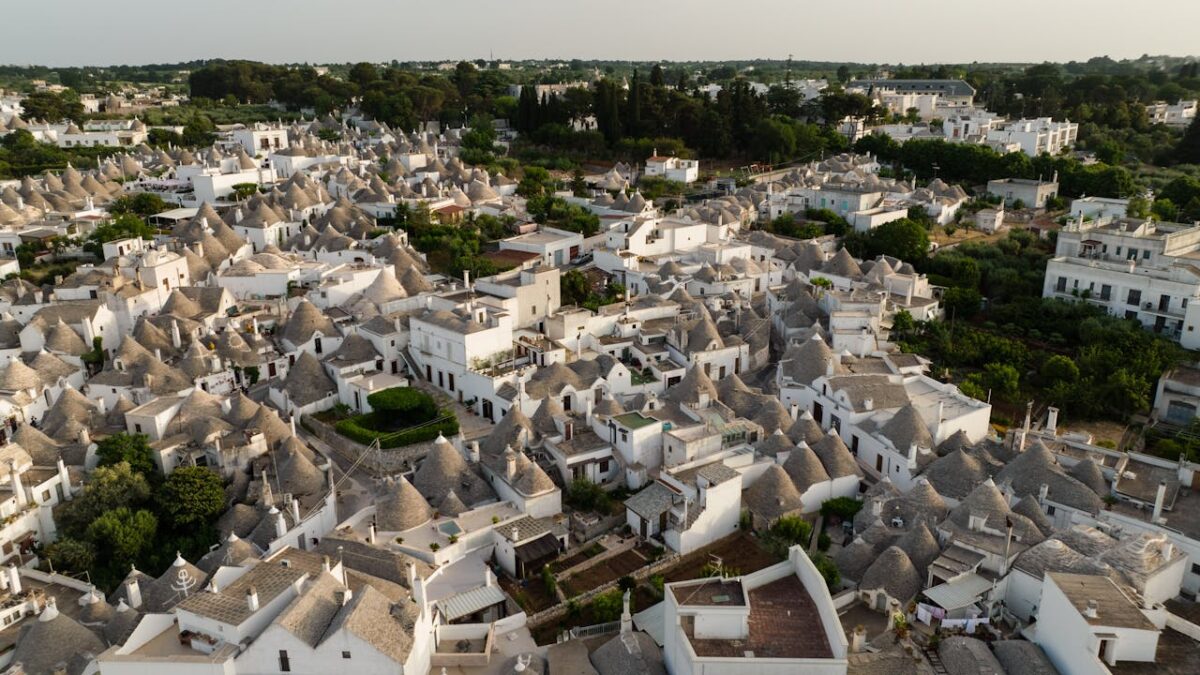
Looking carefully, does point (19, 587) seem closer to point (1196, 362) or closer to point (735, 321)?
point (735, 321)

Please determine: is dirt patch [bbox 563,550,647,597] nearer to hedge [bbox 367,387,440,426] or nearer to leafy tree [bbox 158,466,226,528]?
hedge [bbox 367,387,440,426]

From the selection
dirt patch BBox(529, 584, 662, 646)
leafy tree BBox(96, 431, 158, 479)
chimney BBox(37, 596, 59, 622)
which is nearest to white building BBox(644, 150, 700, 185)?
leafy tree BBox(96, 431, 158, 479)

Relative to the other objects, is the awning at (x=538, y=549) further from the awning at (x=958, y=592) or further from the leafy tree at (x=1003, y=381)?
the leafy tree at (x=1003, y=381)

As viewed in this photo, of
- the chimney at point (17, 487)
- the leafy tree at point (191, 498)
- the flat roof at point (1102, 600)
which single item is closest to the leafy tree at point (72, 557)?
the chimney at point (17, 487)

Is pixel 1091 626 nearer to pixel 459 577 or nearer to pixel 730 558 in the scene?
pixel 730 558

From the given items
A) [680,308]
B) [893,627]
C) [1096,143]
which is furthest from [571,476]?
[1096,143]
